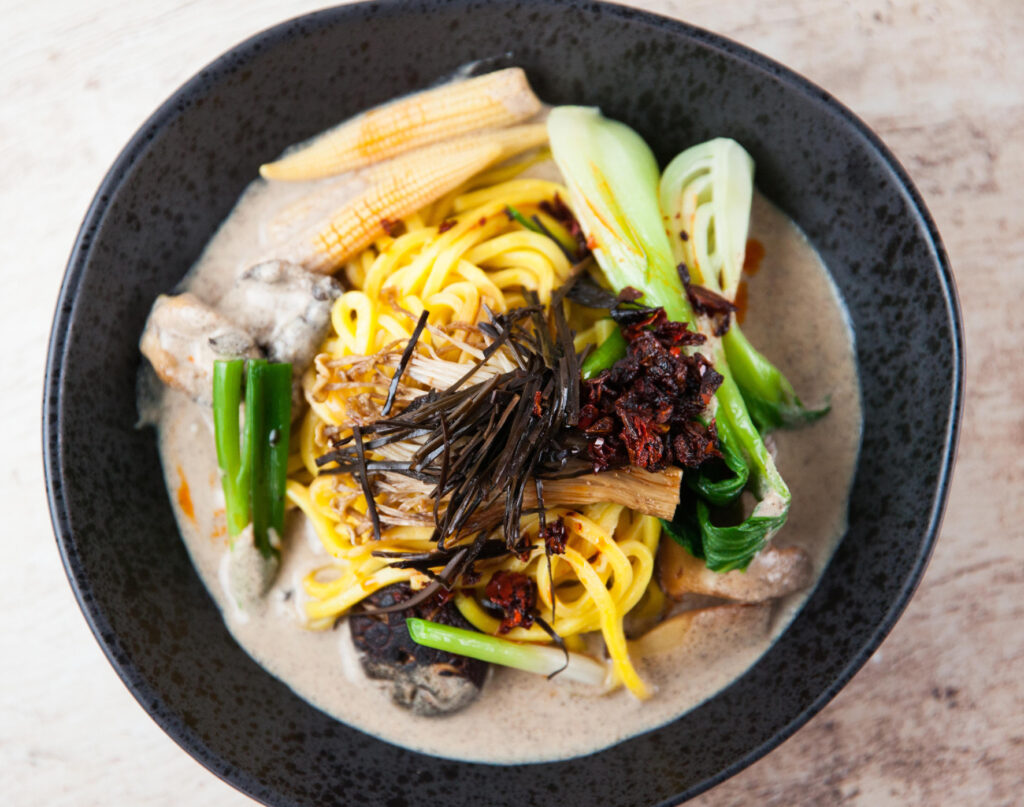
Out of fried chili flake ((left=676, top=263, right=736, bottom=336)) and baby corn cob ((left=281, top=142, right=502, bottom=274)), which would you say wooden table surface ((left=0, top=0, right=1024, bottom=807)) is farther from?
fried chili flake ((left=676, top=263, right=736, bottom=336))

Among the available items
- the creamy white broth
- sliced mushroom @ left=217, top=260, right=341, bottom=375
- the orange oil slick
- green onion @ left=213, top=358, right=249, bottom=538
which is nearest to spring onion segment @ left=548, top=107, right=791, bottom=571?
the creamy white broth

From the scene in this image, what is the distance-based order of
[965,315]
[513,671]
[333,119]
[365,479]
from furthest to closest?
[965,315], [333,119], [513,671], [365,479]

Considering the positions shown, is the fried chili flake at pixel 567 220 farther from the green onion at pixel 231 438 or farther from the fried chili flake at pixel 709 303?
the green onion at pixel 231 438

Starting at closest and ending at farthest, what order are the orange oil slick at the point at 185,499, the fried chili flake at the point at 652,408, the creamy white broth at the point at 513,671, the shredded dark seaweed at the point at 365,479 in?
the fried chili flake at the point at 652,408 < the shredded dark seaweed at the point at 365,479 < the creamy white broth at the point at 513,671 < the orange oil slick at the point at 185,499

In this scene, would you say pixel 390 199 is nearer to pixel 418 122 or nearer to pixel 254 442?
pixel 418 122

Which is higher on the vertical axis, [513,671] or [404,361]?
[404,361]

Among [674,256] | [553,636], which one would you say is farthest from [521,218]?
[553,636]

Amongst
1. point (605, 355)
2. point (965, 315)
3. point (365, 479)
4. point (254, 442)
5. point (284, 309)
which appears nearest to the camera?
point (365, 479)

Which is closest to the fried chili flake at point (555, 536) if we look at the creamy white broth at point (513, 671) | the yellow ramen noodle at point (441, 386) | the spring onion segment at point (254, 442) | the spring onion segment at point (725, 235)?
the yellow ramen noodle at point (441, 386)
